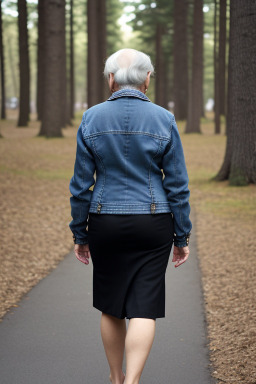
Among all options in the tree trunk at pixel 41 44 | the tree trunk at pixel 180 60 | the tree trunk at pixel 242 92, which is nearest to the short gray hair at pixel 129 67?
the tree trunk at pixel 242 92

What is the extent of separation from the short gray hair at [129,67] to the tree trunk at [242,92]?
9494 millimetres

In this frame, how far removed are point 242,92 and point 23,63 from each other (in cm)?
2308

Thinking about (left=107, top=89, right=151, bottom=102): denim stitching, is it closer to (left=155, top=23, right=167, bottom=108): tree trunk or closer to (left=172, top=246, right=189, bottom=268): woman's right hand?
(left=172, top=246, right=189, bottom=268): woman's right hand

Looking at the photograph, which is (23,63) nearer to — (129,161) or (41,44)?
(41,44)

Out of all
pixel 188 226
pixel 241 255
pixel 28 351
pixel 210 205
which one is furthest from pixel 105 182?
pixel 210 205

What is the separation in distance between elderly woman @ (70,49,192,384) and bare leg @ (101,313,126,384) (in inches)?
5.5

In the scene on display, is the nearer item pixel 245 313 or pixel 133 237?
pixel 133 237

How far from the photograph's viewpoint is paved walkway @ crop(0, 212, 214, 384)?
3916mm

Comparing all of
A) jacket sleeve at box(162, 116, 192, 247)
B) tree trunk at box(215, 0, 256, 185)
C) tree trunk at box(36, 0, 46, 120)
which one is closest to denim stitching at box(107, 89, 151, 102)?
jacket sleeve at box(162, 116, 192, 247)

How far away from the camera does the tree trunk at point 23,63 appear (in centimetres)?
3146

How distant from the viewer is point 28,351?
14.1ft

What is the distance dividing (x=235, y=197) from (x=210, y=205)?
0.92m

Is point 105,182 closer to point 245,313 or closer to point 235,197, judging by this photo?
point 245,313

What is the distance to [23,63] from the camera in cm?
3331
